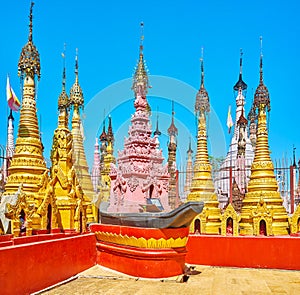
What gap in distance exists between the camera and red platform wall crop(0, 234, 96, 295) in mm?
8453

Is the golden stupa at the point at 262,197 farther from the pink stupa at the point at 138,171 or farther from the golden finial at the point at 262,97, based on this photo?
the pink stupa at the point at 138,171

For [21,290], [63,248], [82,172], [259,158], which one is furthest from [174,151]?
[21,290]

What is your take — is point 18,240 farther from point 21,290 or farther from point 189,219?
point 189,219

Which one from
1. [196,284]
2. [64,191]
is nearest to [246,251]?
[196,284]

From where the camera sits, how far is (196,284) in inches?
426

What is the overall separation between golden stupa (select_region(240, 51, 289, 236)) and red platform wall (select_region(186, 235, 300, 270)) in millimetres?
2787

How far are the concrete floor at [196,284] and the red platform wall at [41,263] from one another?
32 centimetres

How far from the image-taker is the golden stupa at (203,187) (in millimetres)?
17938

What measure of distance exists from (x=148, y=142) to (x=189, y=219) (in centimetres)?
933

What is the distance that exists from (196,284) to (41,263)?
399 cm

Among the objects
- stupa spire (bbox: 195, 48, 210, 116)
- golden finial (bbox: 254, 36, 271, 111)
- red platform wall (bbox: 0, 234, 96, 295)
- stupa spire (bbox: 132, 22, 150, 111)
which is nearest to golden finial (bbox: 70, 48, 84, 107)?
stupa spire (bbox: 132, 22, 150, 111)

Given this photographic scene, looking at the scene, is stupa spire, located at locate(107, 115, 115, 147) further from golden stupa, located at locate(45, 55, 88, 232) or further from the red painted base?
the red painted base

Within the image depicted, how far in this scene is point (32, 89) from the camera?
17.4m

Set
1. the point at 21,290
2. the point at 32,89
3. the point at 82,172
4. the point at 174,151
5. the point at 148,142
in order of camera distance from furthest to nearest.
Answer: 1. the point at 174,151
2. the point at 82,172
3. the point at 148,142
4. the point at 32,89
5. the point at 21,290
